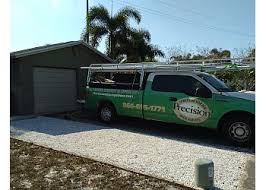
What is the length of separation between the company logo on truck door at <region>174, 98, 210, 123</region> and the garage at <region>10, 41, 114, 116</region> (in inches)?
272

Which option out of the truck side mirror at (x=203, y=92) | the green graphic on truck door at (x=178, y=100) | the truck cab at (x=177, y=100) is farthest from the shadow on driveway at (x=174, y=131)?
the truck side mirror at (x=203, y=92)

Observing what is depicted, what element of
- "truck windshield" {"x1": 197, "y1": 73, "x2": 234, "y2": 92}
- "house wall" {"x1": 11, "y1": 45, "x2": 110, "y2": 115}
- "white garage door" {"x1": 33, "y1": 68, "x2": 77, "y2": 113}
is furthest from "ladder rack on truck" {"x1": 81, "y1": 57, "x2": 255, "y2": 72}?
"white garage door" {"x1": 33, "y1": 68, "x2": 77, "y2": 113}

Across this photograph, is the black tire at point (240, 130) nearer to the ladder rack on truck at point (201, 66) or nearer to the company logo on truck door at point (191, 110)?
the company logo on truck door at point (191, 110)

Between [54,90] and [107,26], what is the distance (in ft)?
31.0

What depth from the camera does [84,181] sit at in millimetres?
5969

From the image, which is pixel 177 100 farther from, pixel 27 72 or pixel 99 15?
pixel 99 15

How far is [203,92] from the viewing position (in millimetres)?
9453

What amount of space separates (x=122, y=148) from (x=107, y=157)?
871 millimetres

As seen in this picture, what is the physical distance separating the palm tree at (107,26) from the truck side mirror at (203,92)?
14.8 m

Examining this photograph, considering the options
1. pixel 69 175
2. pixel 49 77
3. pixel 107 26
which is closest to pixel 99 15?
pixel 107 26

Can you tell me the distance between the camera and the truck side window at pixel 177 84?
384 inches
